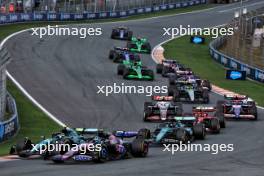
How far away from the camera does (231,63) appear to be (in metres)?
52.3

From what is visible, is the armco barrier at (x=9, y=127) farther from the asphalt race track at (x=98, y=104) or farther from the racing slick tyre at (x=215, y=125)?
the racing slick tyre at (x=215, y=125)

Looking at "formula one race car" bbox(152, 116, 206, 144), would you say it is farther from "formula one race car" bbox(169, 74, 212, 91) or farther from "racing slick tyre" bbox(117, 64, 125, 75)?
"racing slick tyre" bbox(117, 64, 125, 75)

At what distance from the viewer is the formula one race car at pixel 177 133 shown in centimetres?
2502

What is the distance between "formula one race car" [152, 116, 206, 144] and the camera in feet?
82.1

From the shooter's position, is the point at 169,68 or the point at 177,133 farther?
the point at 169,68

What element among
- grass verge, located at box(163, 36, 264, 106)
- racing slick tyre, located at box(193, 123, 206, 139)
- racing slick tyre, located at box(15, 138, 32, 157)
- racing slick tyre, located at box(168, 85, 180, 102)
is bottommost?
grass verge, located at box(163, 36, 264, 106)

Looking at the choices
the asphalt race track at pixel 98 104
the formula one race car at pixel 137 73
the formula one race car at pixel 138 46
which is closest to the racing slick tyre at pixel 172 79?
the asphalt race track at pixel 98 104

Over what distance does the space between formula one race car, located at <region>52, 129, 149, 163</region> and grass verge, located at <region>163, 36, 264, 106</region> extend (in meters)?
16.8

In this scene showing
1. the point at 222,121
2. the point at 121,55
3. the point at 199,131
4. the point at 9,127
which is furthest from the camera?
the point at 121,55

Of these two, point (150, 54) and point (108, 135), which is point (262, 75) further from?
point (108, 135)

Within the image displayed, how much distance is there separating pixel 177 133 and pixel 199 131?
5.34ft

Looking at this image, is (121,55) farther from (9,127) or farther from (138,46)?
(9,127)

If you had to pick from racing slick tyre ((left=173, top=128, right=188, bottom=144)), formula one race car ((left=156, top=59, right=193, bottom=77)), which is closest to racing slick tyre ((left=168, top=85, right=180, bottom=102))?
formula one race car ((left=156, top=59, right=193, bottom=77))

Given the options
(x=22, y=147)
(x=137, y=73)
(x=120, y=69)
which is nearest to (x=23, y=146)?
(x=22, y=147)
